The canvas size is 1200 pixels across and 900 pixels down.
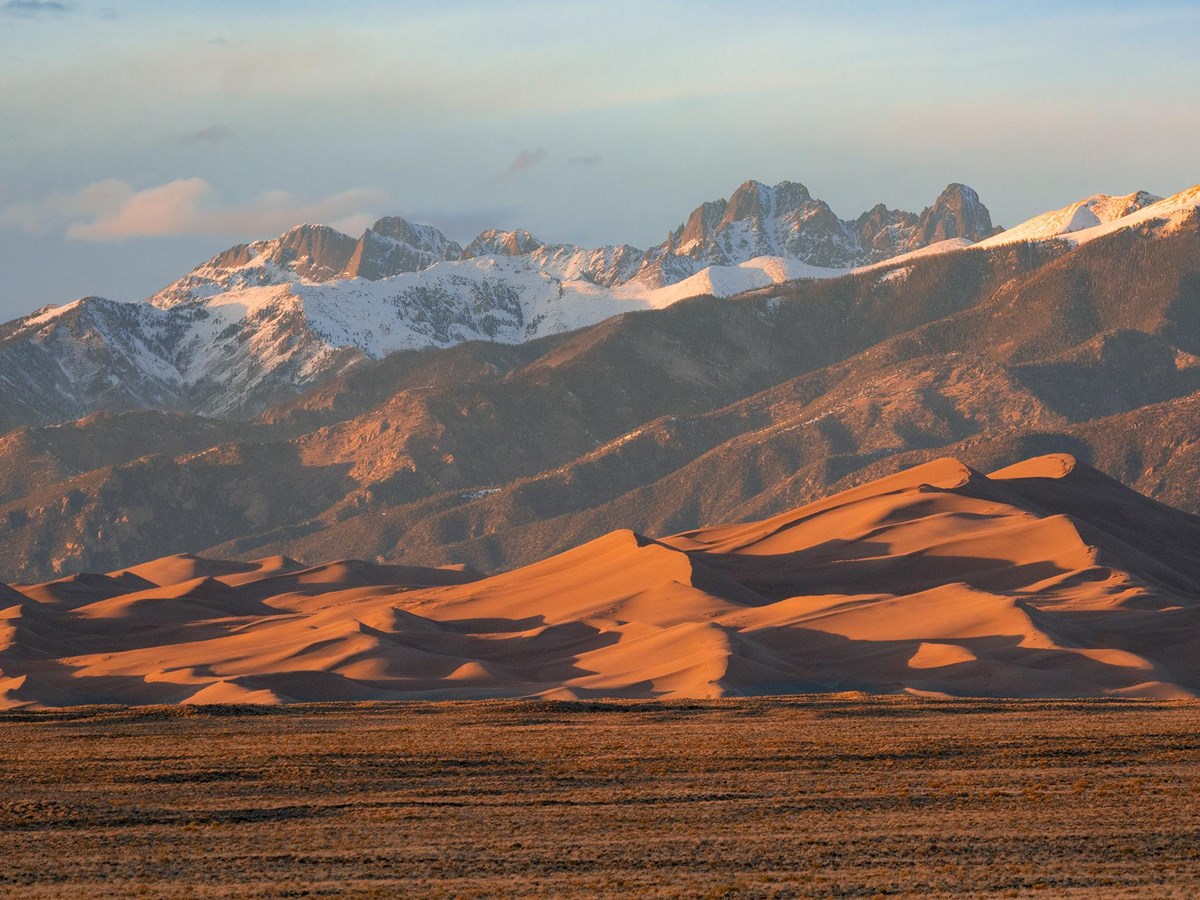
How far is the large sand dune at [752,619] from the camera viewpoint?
93688mm

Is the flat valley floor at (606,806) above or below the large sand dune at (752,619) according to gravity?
above

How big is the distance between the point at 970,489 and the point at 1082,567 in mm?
26271

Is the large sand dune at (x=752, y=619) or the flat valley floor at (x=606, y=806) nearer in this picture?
the flat valley floor at (x=606, y=806)

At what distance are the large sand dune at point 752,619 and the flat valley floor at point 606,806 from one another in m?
26.3

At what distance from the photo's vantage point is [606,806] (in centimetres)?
4322

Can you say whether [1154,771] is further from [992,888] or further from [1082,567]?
[1082,567]

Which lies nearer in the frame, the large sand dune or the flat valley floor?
the flat valley floor

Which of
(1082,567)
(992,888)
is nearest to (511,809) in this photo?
(992,888)

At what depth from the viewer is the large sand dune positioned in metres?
93.7

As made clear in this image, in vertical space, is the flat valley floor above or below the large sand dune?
above

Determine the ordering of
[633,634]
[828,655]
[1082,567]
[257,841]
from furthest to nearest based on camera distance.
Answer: [1082,567] → [633,634] → [828,655] → [257,841]

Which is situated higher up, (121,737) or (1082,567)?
(121,737)

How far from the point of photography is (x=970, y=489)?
490 ft

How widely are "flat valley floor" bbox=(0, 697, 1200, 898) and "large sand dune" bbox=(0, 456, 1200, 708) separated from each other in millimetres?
26299
